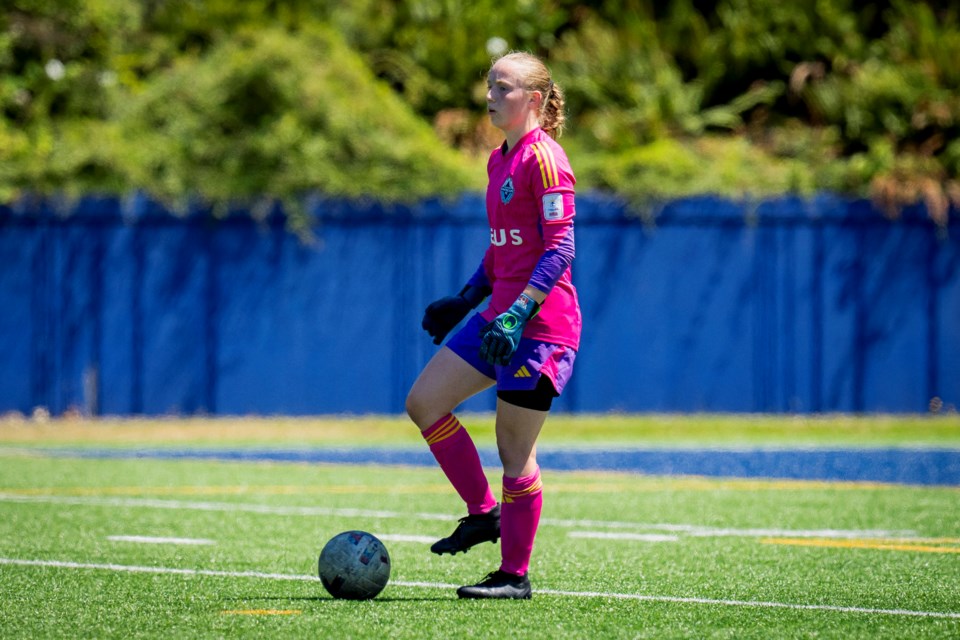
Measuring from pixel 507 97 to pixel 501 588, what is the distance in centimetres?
214

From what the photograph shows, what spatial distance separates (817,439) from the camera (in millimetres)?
16828

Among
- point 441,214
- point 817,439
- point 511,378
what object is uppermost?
point 441,214

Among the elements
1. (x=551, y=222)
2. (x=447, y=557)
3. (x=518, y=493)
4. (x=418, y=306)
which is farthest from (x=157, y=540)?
(x=418, y=306)

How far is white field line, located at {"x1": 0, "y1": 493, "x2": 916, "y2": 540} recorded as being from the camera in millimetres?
9172

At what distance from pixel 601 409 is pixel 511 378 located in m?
12.6

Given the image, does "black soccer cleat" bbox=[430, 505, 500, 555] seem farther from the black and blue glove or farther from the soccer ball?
the black and blue glove

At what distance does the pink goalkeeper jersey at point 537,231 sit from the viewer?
21.5 ft

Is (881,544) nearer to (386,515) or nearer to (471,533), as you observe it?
(471,533)

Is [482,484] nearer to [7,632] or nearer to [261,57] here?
[7,632]

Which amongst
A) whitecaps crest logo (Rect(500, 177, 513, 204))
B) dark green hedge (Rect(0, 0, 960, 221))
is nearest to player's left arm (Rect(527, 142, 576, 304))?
whitecaps crest logo (Rect(500, 177, 513, 204))

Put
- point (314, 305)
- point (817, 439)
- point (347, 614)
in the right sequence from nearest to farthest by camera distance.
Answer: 1. point (347, 614)
2. point (817, 439)
3. point (314, 305)

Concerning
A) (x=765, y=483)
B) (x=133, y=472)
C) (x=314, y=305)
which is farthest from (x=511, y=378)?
(x=314, y=305)

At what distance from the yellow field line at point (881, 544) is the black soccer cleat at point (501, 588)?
251 cm

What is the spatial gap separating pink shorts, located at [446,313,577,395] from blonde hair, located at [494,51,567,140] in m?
1.01
